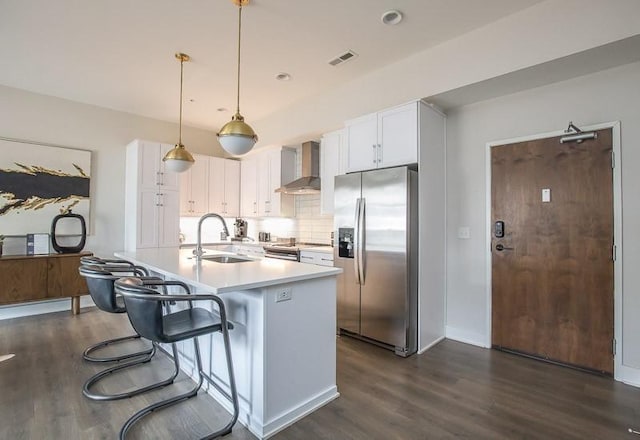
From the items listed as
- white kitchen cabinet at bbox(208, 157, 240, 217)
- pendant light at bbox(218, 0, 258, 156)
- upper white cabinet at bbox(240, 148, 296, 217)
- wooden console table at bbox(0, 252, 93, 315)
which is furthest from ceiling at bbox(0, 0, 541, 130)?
wooden console table at bbox(0, 252, 93, 315)

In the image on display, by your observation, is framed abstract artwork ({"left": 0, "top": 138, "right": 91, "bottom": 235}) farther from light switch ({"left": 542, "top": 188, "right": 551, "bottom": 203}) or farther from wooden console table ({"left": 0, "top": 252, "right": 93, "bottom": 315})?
light switch ({"left": 542, "top": 188, "right": 551, "bottom": 203})

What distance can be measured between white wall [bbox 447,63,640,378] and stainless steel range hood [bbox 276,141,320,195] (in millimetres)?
1892

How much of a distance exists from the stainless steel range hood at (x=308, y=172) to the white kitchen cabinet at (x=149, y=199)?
1737mm

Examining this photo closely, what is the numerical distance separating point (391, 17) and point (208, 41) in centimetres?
172

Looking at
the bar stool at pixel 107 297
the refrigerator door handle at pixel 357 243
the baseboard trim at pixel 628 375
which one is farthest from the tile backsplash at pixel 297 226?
the baseboard trim at pixel 628 375

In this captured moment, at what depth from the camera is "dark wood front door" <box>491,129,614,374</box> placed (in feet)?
8.85

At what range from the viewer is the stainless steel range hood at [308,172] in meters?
4.63

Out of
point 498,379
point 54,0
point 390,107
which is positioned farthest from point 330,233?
point 54,0

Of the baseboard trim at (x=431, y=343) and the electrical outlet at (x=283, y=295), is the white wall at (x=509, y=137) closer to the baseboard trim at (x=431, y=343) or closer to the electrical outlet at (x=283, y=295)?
the baseboard trim at (x=431, y=343)

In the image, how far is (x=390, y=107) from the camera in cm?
344

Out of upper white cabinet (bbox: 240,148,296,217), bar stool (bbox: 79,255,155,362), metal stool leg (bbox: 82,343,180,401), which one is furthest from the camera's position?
upper white cabinet (bbox: 240,148,296,217)

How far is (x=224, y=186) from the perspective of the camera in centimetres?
591

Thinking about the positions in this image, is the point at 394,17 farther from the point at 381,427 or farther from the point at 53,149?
the point at 53,149

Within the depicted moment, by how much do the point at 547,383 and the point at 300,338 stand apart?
6.68 ft
